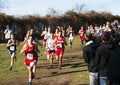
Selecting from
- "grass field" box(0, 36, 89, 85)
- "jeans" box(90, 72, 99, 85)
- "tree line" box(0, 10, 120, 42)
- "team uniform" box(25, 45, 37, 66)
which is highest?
"tree line" box(0, 10, 120, 42)

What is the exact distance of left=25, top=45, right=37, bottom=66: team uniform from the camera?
13992 mm

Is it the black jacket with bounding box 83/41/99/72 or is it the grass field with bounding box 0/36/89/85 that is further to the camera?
the grass field with bounding box 0/36/89/85

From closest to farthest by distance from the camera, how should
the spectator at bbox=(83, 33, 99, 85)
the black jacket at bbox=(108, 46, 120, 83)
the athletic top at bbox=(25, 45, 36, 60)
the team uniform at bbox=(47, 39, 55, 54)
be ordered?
the black jacket at bbox=(108, 46, 120, 83)
the spectator at bbox=(83, 33, 99, 85)
the athletic top at bbox=(25, 45, 36, 60)
the team uniform at bbox=(47, 39, 55, 54)

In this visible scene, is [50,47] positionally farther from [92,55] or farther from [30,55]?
[92,55]

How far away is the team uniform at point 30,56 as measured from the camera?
13992 mm

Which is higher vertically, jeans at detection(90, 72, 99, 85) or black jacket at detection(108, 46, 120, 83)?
black jacket at detection(108, 46, 120, 83)

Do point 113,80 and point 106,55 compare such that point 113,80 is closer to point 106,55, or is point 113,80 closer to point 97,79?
point 106,55

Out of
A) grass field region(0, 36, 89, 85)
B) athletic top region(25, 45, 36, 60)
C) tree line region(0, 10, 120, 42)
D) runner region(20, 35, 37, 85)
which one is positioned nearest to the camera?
runner region(20, 35, 37, 85)

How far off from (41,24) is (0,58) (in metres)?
25.1

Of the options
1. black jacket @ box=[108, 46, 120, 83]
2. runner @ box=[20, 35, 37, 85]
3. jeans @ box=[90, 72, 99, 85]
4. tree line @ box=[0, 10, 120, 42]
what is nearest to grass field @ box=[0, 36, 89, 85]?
runner @ box=[20, 35, 37, 85]

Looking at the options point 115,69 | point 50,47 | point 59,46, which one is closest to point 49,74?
point 59,46

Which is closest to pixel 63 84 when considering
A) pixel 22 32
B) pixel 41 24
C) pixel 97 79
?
pixel 97 79

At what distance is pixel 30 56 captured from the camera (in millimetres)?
14109

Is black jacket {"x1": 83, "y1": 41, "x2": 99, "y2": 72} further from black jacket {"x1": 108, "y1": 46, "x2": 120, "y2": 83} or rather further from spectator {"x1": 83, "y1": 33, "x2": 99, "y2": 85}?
black jacket {"x1": 108, "y1": 46, "x2": 120, "y2": 83}
